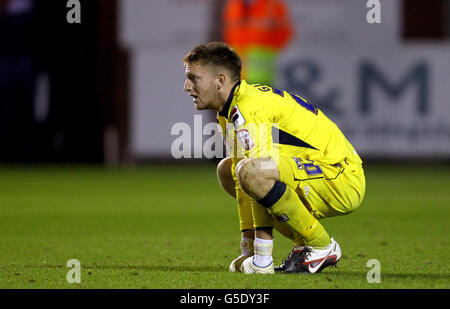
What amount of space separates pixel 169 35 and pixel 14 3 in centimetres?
405

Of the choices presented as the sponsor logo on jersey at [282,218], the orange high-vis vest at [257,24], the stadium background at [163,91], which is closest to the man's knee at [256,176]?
the sponsor logo on jersey at [282,218]

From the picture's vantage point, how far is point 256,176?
453cm

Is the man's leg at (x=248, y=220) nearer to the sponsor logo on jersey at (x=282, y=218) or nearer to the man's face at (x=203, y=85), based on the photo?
the sponsor logo on jersey at (x=282, y=218)

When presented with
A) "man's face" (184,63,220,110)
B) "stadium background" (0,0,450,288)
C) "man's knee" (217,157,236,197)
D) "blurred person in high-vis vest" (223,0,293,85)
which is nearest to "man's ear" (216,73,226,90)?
"man's face" (184,63,220,110)

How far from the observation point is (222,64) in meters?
4.80

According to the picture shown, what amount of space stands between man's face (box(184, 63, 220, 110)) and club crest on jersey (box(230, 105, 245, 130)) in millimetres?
204

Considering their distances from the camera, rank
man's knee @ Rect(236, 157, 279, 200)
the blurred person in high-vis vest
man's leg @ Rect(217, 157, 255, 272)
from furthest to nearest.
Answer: the blurred person in high-vis vest < man's leg @ Rect(217, 157, 255, 272) < man's knee @ Rect(236, 157, 279, 200)

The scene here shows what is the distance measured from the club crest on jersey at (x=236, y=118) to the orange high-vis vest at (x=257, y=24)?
12811 mm

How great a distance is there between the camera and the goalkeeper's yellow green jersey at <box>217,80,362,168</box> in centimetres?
456

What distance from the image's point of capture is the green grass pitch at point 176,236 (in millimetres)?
4633

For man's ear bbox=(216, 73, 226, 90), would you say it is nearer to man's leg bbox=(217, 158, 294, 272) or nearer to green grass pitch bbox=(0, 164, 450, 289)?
man's leg bbox=(217, 158, 294, 272)

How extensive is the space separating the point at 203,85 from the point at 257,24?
1284 centimetres

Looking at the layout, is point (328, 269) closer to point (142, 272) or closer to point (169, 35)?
point (142, 272)

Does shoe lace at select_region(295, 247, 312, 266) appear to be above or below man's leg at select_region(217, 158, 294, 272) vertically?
below
